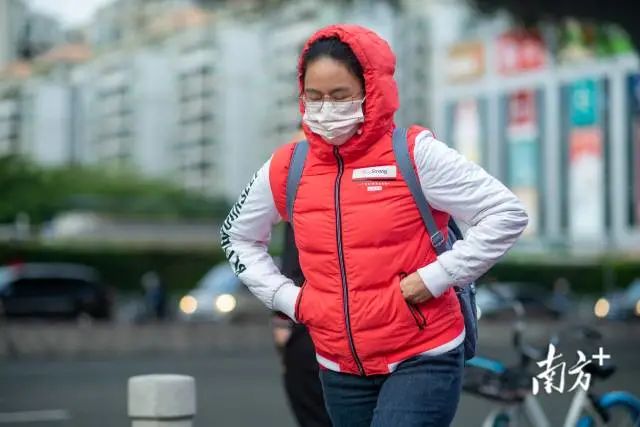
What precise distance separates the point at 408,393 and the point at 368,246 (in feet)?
1.34

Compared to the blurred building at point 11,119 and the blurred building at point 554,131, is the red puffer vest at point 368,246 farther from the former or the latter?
the blurred building at point 554,131

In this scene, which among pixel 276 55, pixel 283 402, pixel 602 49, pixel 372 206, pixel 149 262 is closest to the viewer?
pixel 372 206

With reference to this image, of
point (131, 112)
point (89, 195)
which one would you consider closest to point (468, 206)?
point (89, 195)

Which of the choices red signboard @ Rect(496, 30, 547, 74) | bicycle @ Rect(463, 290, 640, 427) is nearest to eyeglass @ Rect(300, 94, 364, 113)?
bicycle @ Rect(463, 290, 640, 427)

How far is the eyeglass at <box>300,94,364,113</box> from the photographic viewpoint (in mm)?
3939

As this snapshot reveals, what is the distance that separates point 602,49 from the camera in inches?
804

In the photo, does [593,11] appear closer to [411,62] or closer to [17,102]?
[17,102]

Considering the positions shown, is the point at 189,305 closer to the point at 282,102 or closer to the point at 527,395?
the point at 527,395

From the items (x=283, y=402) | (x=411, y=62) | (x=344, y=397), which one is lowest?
(x=283, y=402)

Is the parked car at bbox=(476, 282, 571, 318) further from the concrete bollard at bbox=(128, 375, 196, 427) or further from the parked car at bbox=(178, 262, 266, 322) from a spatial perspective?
the concrete bollard at bbox=(128, 375, 196, 427)

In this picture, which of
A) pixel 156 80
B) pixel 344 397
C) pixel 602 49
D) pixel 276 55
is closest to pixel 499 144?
pixel 276 55

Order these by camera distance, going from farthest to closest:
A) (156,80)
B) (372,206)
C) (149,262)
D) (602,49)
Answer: (156,80) → (149,262) → (602,49) → (372,206)

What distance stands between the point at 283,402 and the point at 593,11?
6997 millimetres

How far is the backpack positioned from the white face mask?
0.14 meters
